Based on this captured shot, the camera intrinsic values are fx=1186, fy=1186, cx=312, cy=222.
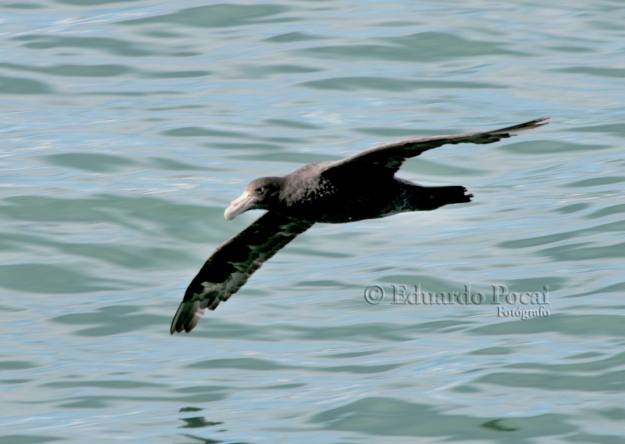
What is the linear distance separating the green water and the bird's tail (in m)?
1.48

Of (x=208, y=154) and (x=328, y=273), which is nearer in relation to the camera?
(x=328, y=273)

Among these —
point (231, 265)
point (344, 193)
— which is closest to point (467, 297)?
point (231, 265)

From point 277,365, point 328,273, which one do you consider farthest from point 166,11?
point 277,365

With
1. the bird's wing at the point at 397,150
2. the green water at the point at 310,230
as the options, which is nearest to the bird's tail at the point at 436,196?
the bird's wing at the point at 397,150

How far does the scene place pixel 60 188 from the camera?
13.4 meters

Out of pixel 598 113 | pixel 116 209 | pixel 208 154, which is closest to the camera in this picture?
pixel 116 209

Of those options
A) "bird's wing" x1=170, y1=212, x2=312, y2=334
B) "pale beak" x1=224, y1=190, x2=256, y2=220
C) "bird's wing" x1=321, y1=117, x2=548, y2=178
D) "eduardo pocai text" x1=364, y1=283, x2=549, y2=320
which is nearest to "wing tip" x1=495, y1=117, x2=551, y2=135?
"bird's wing" x1=321, y1=117, x2=548, y2=178

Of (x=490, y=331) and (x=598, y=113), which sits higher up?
(x=598, y=113)

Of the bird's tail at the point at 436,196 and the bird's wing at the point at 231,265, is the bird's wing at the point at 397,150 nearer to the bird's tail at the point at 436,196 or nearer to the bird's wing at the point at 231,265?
the bird's tail at the point at 436,196

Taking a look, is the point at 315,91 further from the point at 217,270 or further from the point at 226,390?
the point at 226,390

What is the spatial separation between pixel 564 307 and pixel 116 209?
5.06 metres

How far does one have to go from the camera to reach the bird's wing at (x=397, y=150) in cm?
770

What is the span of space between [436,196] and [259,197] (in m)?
1.35

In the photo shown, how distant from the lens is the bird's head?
9070mm
